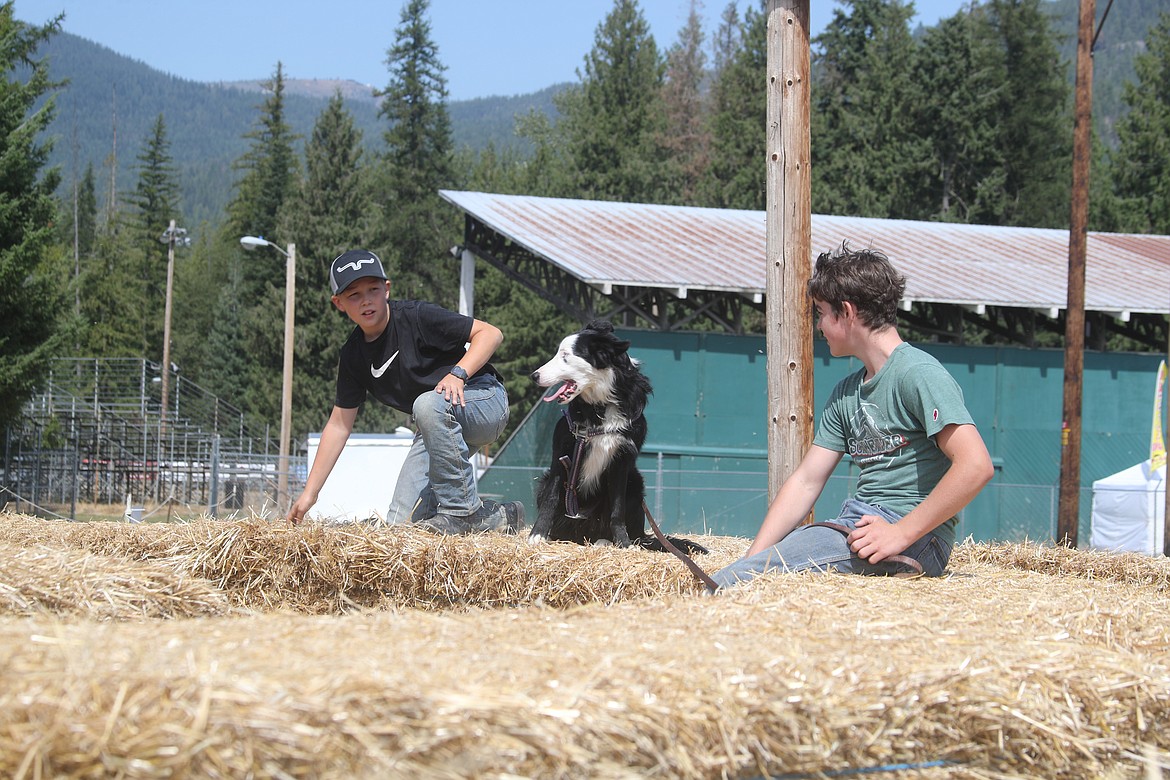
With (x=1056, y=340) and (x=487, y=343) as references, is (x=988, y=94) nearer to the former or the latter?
(x=1056, y=340)

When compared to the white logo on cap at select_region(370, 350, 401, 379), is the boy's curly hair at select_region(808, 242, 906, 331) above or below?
above

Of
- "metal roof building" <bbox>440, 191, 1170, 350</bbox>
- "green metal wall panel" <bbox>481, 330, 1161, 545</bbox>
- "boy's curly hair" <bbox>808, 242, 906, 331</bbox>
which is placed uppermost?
"metal roof building" <bbox>440, 191, 1170, 350</bbox>

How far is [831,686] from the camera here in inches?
83.1

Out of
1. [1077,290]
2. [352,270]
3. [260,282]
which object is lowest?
[352,270]

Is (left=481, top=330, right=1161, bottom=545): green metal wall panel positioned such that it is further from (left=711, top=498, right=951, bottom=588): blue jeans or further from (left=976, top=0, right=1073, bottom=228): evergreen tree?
(left=976, top=0, right=1073, bottom=228): evergreen tree

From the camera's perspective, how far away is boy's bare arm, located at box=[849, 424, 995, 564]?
336 cm

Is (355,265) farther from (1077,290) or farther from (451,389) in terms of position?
(1077,290)

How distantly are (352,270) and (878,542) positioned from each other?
273cm

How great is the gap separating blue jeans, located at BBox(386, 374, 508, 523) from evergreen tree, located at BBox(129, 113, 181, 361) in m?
60.8

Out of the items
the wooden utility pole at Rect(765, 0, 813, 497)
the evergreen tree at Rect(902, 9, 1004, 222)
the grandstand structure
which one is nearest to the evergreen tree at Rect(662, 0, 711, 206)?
the evergreen tree at Rect(902, 9, 1004, 222)

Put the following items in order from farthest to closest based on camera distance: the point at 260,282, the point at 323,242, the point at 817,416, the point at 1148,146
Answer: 1. the point at 260,282
2. the point at 323,242
3. the point at 1148,146
4. the point at 817,416

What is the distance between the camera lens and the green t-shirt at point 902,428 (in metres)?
3.57

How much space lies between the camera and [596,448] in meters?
5.41

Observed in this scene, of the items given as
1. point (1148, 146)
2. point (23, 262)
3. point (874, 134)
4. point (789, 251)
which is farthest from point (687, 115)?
point (789, 251)
